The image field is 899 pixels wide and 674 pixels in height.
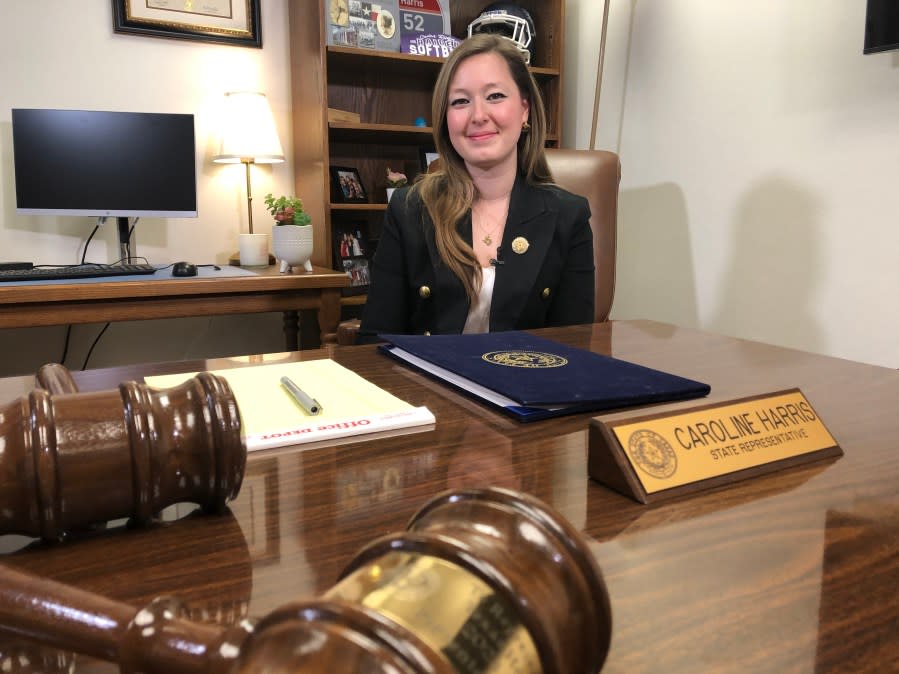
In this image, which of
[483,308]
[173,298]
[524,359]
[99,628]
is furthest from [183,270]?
[99,628]

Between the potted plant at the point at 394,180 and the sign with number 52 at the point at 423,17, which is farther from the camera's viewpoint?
the potted plant at the point at 394,180

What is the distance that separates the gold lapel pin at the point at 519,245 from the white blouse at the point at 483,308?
0.07 metres

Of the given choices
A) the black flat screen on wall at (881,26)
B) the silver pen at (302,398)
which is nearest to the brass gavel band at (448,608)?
the silver pen at (302,398)

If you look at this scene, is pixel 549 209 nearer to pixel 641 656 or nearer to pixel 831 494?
pixel 831 494

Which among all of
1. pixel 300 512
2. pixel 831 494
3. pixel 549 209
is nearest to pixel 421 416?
pixel 300 512

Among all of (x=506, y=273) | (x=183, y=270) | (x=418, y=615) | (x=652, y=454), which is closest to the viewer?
(x=418, y=615)

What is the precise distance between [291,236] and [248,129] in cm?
49

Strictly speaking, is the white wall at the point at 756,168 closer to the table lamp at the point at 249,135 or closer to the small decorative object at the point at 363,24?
the small decorative object at the point at 363,24

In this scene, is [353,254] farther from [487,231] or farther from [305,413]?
[305,413]

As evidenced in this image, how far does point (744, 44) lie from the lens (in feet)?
7.52

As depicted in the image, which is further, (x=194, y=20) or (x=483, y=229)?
(x=194, y=20)

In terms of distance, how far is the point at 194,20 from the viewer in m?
2.72

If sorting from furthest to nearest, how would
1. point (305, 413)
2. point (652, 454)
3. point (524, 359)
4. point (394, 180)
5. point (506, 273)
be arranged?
point (394, 180)
point (506, 273)
point (524, 359)
point (305, 413)
point (652, 454)

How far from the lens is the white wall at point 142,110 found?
8.26 ft
